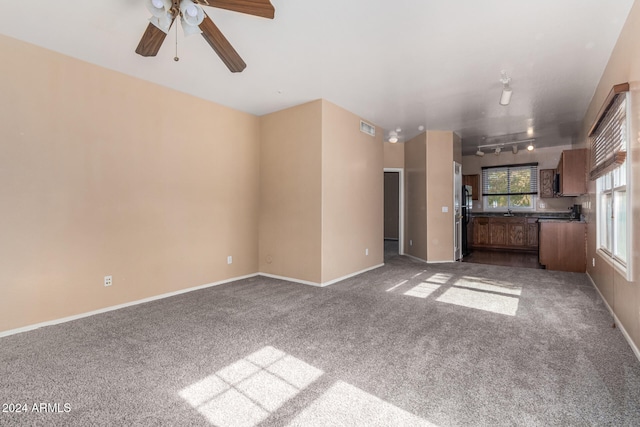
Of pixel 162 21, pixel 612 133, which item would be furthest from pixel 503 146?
pixel 162 21

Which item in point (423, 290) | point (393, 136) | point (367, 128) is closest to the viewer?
point (423, 290)

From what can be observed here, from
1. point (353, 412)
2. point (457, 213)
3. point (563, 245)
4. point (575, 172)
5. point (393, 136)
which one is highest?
point (393, 136)

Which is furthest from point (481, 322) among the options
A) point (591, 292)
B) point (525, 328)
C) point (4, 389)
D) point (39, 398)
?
point (4, 389)

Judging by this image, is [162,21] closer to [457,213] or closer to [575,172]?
[575,172]

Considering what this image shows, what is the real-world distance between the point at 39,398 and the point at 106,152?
254 centimetres

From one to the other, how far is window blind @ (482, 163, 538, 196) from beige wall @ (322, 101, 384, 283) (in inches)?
180

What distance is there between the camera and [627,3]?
2.37 meters

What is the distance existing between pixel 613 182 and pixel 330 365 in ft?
11.9

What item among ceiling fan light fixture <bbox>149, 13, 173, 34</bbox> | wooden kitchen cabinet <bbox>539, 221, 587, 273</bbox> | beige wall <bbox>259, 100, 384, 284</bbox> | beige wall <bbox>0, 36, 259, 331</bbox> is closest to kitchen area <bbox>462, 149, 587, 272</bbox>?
wooden kitchen cabinet <bbox>539, 221, 587, 273</bbox>

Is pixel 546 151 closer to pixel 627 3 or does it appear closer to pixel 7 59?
pixel 627 3

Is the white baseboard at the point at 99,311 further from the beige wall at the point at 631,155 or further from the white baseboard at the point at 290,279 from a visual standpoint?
the beige wall at the point at 631,155

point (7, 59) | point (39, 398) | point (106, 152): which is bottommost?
point (39, 398)

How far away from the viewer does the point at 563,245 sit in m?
5.33

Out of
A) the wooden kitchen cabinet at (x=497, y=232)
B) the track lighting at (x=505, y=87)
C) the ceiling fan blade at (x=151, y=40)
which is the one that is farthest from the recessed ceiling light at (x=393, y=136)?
the ceiling fan blade at (x=151, y=40)
